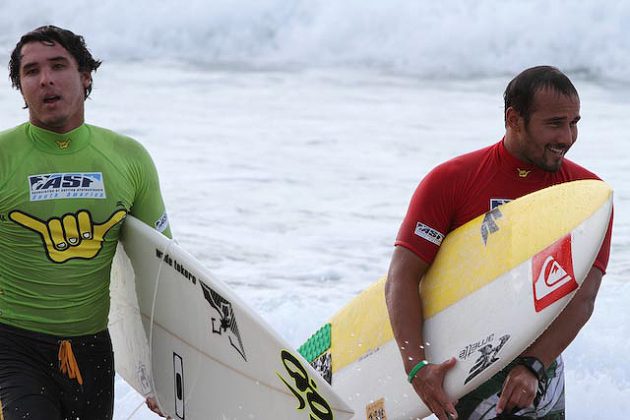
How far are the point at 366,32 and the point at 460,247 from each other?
16.2 meters

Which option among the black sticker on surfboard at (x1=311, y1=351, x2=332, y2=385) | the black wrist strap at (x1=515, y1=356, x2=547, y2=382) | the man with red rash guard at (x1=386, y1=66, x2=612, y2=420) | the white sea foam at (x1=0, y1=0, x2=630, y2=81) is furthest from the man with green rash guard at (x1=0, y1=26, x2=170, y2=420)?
the white sea foam at (x1=0, y1=0, x2=630, y2=81)

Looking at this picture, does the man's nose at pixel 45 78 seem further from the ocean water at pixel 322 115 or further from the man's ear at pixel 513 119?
the ocean water at pixel 322 115

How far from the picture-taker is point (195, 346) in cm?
389

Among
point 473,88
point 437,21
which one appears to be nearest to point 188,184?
point 473,88

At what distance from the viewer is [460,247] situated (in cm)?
336

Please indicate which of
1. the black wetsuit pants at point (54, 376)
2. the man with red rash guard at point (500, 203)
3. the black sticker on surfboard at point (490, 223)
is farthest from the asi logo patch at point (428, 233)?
the black wetsuit pants at point (54, 376)

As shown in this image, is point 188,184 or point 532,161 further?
point 188,184

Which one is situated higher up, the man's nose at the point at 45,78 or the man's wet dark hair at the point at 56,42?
the man's wet dark hair at the point at 56,42

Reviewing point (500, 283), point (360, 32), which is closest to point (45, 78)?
point (500, 283)

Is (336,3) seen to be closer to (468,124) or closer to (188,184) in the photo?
(468,124)

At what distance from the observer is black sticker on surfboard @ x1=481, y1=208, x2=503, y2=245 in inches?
131

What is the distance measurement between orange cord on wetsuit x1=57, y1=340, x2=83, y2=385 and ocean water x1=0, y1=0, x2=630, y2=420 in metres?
1.02

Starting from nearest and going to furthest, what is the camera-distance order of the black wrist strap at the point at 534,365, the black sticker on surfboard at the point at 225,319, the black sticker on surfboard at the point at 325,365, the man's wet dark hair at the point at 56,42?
1. the black wrist strap at the point at 534,365
2. the man's wet dark hair at the point at 56,42
3. the black sticker on surfboard at the point at 225,319
4. the black sticker on surfboard at the point at 325,365

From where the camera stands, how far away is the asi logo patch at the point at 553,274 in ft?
10.4
